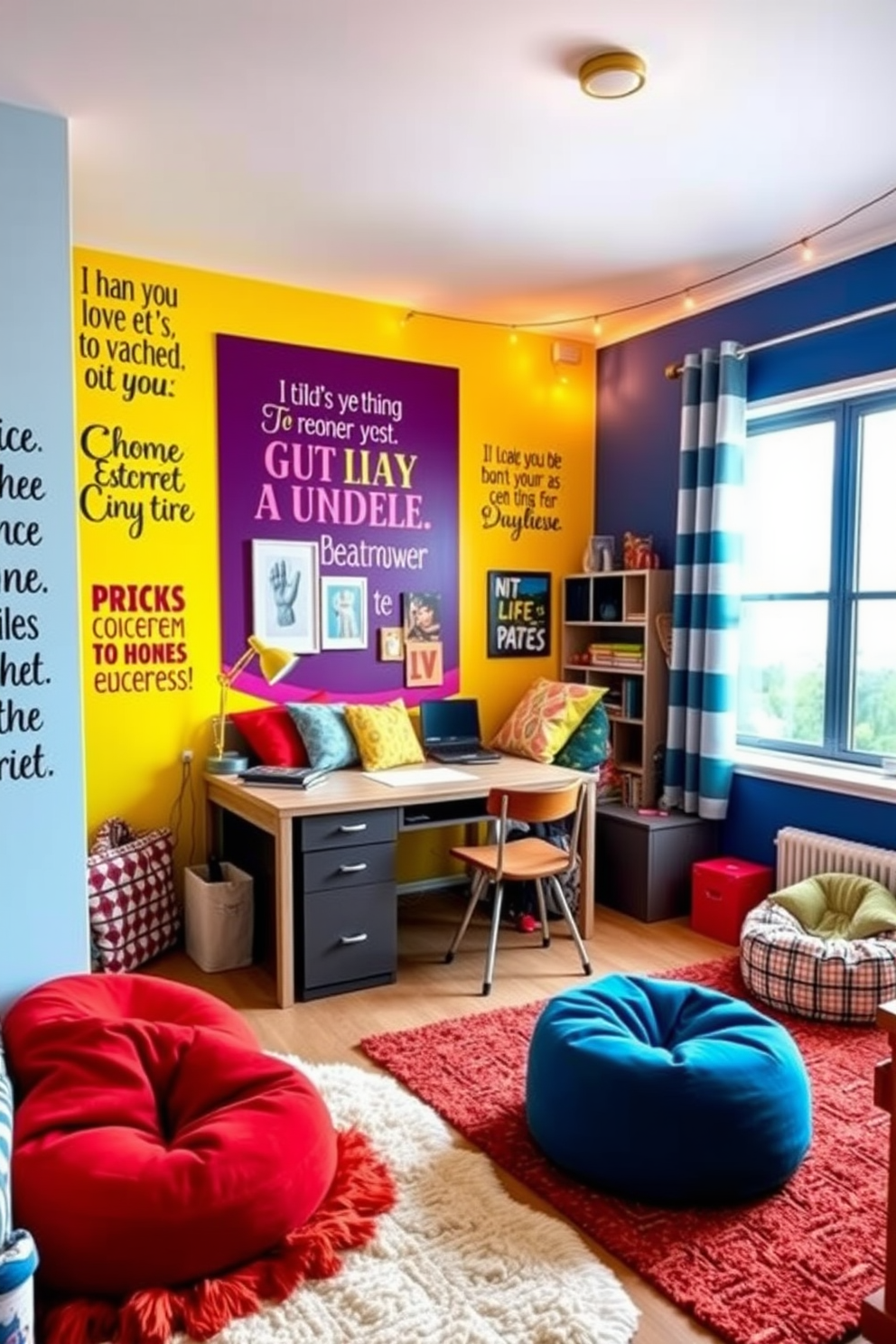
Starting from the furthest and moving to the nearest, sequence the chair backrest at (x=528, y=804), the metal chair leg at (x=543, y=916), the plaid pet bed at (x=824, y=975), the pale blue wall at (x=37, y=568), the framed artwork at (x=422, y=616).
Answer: the framed artwork at (x=422, y=616) < the metal chair leg at (x=543, y=916) < the chair backrest at (x=528, y=804) < the plaid pet bed at (x=824, y=975) < the pale blue wall at (x=37, y=568)

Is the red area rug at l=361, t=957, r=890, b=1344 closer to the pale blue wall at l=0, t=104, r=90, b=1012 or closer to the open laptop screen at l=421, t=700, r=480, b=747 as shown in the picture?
the pale blue wall at l=0, t=104, r=90, b=1012

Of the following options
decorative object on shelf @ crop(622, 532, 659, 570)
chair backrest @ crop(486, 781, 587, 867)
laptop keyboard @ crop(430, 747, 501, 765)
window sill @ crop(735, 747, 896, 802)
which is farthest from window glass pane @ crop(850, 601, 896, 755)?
laptop keyboard @ crop(430, 747, 501, 765)

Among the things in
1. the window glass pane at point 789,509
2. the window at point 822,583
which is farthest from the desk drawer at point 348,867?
the window glass pane at point 789,509

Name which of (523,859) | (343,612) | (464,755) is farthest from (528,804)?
(343,612)

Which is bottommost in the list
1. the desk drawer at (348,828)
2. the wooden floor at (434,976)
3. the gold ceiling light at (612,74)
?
the wooden floor at (434,976)

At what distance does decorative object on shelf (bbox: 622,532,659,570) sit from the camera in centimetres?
443

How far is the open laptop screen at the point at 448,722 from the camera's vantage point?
13.9ft

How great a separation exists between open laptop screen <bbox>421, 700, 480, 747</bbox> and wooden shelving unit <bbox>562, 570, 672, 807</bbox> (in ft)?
2.32

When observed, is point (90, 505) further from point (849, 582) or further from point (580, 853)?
point (849, 582)

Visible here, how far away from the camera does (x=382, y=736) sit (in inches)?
155

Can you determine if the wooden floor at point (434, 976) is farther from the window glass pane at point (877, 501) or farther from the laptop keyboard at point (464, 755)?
the window glass pane at point (877, 501)

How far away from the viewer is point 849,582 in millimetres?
3746

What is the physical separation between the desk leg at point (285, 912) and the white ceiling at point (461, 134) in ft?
6.83

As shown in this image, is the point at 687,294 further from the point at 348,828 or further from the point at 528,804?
the point at 348,828
